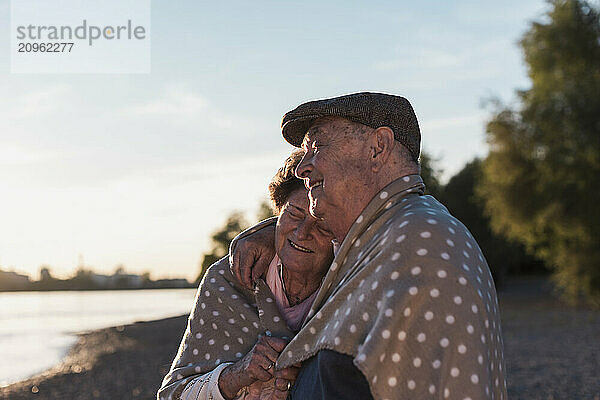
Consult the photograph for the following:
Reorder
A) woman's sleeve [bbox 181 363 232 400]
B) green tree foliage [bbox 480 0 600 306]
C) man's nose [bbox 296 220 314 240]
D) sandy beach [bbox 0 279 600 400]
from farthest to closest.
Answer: green tree foliage [bbox 480 0 600 306]
sandy beach [bbox 0 279 600 400]
man's nose [bbox 296 220 314 240]
woman's sleeve [bbox 181 363 232 400]

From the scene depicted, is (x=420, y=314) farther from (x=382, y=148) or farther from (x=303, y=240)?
(x=303, y=240)

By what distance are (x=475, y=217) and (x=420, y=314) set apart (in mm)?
41367

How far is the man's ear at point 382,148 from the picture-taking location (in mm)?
2436

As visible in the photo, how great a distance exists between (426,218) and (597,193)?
24.3 m

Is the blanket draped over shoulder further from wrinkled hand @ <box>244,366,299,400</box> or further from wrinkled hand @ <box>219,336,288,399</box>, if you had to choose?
wrinkled hand @ <box>219,336,288,399</box>

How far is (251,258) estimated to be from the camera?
3312mm

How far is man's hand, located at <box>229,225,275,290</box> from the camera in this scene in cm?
330

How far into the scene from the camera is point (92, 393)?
14820 millimetres

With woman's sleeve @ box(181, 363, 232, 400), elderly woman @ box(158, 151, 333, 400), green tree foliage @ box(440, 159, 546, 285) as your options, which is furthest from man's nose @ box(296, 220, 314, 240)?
green tree foliage @ box(440, 159, 546, 285)

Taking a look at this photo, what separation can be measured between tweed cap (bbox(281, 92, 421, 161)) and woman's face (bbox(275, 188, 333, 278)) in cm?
62

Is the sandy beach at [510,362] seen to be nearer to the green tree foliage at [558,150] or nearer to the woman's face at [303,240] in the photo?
the green tree foliage at [558,150]

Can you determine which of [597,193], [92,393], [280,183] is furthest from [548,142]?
[280,183]

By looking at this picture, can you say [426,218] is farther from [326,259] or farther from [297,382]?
[326,259]

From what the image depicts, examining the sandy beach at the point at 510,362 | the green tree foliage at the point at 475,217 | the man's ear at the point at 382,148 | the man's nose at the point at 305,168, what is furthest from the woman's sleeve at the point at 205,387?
the green tree foliage at the point at 475,217
